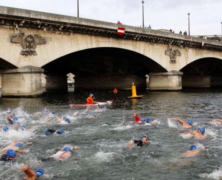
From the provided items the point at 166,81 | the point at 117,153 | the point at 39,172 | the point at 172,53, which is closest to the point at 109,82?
the point at 166,81

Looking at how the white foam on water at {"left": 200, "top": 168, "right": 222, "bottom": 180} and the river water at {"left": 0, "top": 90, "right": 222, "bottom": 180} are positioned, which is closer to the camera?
the white foam on water at {"left": 200, "top": 168, "right": 222, "bottom": 180}

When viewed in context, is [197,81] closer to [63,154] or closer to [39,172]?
[63,154]

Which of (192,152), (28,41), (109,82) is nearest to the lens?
(192,152)

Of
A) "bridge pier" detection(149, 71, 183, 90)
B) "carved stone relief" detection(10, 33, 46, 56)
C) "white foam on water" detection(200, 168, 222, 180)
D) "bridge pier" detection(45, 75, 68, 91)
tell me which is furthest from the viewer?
"bridge pier" detection(45, 75, 68, 91)

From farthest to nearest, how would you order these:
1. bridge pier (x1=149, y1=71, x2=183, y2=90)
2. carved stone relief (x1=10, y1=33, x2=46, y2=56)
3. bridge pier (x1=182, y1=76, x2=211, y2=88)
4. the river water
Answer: bridge pier (x1=182, y1=76, x2=211, y2=88)
bridge pier (x1=149, y1=71, x2=183, y2=90)
carved stone relief (x1=10, y1=33, x2=46, y2=56)
the river water

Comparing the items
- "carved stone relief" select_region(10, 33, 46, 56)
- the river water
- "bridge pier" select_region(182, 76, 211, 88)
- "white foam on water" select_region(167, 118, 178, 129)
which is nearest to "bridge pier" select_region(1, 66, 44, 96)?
"carved stone relief" select_region(10, 33, 46, 56)

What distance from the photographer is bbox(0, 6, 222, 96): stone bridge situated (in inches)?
1185

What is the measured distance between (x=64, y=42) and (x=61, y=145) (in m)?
22.4

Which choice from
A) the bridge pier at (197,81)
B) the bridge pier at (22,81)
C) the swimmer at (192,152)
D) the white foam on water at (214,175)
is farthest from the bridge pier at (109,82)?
the white foam on water at (214,175)

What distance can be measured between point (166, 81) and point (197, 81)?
63.0 ft

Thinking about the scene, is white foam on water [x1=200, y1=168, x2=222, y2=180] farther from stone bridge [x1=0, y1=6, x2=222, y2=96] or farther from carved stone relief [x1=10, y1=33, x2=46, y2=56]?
carved stone relief [x1=10, y1=33, x2=46, y2=56]

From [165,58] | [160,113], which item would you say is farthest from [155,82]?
[160,113]

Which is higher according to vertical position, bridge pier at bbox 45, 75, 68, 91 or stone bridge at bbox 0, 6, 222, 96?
stone bridge at bbox 0, 6, 222, 96

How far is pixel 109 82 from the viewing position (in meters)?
56.1
